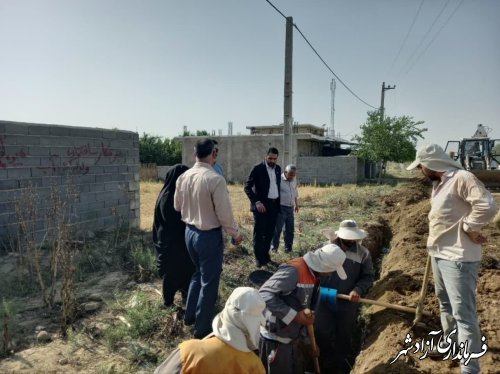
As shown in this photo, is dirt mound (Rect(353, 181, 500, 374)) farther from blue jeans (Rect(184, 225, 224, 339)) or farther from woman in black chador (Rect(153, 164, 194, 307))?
woman in black chador (Rect(153, 164, 194, 307))

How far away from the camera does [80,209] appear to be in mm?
7035

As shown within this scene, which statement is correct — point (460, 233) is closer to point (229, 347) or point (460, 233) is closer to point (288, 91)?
point (229, 347)

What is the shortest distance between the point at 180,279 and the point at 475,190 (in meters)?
2.89

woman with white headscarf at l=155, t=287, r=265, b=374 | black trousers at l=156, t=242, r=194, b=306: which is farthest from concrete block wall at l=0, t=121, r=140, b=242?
woman with white headscarf at l=155, t=287, r=265, b=374

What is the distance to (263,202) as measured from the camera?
18.7 feet

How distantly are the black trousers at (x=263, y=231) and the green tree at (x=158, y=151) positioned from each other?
91.8ft

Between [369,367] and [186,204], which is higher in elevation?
[186,204]

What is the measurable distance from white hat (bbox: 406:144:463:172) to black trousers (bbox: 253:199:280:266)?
297 centimetres

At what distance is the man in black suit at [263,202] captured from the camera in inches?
223

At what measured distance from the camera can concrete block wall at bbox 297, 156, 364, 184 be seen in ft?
76.4

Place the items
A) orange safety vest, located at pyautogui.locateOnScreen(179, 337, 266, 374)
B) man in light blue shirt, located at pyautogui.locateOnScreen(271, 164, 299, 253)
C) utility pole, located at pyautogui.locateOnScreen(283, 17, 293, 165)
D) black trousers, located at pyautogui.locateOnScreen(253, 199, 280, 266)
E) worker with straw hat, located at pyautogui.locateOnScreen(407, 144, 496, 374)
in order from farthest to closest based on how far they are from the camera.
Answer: utility pole, located at pyautogui.locateOnScreen(283, 17, 293, 165) → man in light blue shirt, located at pyautogui.locateOnScreen(271, 164, 299, 253) → black trousers, located at pyautogui.locateOnScreen(253, 199, 280, 266) → worker with straw hat, located at pyautogui.locateOnScreen(407, 144, 496, 374) → orange safety vest, located at pyautogui.locateOnScreen(179, 337, 266, 374)

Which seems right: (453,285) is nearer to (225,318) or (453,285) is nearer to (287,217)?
(225,318)

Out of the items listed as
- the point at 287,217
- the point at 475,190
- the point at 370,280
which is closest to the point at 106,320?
the point at 370,280

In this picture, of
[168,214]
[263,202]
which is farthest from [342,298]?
[263,202]
